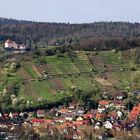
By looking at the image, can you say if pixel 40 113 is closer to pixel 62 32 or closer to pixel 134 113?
pixel 134 113

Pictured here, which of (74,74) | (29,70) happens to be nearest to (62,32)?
(74,74)

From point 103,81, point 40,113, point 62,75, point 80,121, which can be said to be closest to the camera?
point 80,121

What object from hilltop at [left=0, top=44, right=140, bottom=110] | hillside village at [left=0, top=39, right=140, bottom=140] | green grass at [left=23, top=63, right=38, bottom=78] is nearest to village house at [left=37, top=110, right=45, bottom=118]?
hillside village at [left=0, top=39, right=140, bottom=140]

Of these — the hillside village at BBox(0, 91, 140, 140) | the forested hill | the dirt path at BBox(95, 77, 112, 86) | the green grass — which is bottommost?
the hillside village at BBox(0, 91, 140, 140)

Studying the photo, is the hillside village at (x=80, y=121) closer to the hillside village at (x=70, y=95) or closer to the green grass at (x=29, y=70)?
the hillside village at (x=70, y=95)

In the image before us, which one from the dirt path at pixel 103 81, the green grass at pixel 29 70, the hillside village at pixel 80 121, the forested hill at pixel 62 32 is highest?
the forested hill at pixel 62 32

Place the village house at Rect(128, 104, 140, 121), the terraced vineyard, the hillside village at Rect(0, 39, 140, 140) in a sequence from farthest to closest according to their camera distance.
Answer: the terraced vineyard < the village house at Rect(128, 104, 140, 121) < the hillside village at Rect(0, 39, 140, 140)

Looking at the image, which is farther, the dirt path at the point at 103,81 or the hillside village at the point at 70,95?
the dirt path at the point at 103,81

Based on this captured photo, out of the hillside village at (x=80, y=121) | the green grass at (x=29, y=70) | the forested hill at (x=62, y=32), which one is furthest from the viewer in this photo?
the forested hill at (x=62, y=32)

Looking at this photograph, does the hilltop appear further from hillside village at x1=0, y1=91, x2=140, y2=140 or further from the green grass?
hillside village at x1=0, y1=91, x2=140, y2=140

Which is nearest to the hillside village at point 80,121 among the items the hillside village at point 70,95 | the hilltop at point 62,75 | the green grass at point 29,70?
the hillside village at point 70,95

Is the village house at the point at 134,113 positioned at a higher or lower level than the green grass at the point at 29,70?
lower

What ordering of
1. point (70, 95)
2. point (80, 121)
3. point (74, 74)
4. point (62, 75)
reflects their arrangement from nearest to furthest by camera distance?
point (80, 121) → point (70, 95) → point (62, 75) → point (74, 74)
